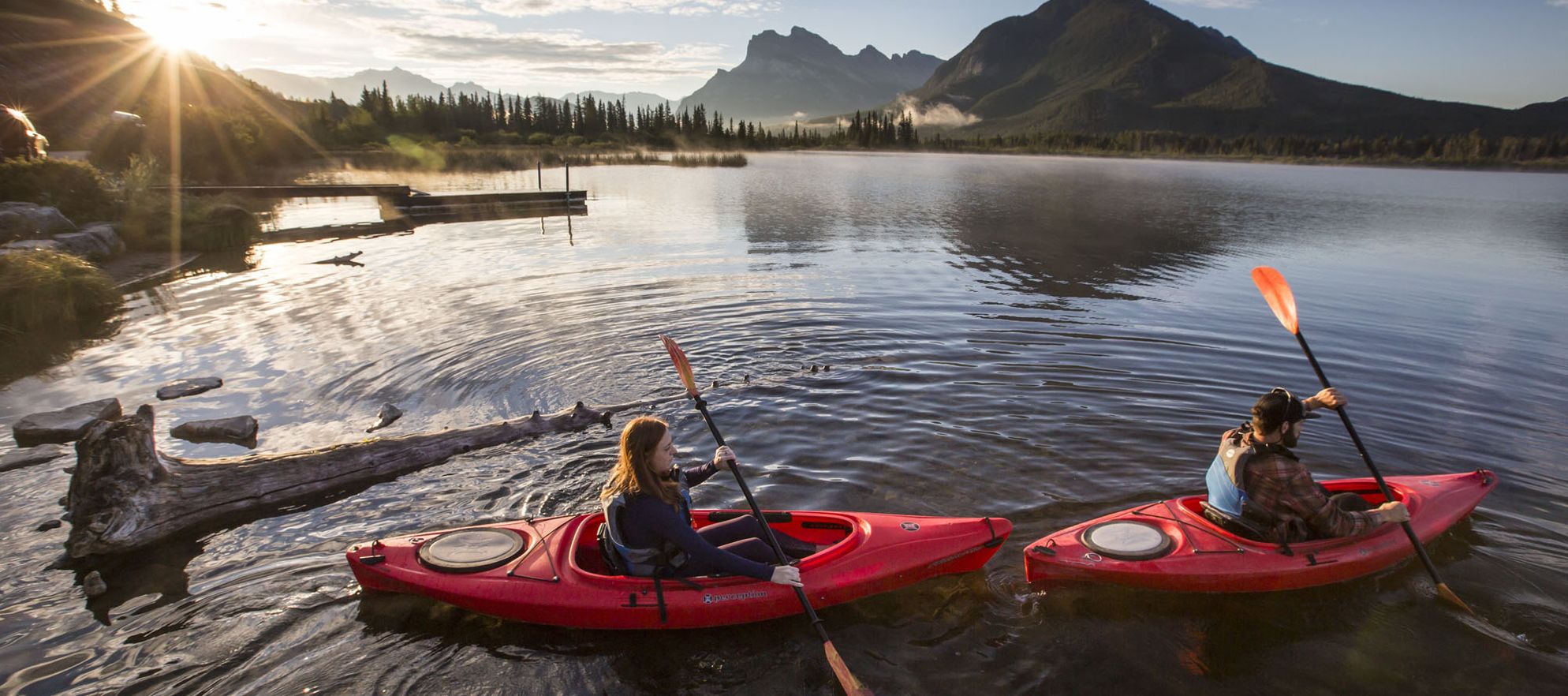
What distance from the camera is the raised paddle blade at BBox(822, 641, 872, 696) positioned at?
491cm

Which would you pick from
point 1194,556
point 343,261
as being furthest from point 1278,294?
point 343,261

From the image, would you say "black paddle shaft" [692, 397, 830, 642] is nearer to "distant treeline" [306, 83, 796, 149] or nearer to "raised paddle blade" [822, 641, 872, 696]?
"raised paddle blade" [822, 641, 872, 696]

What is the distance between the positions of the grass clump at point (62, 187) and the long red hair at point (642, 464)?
2448 centimetres

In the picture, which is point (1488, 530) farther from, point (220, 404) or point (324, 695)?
point (220, 404)

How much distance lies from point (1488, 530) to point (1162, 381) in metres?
4.40

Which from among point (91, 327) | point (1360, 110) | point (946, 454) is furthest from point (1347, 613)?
point (1360, 110)

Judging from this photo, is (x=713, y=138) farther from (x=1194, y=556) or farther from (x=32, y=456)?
(x=1194, y=556)

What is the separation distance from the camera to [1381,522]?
6.21 meters

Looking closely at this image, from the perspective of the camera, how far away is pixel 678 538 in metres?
5.43

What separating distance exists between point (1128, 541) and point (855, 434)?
150 inches

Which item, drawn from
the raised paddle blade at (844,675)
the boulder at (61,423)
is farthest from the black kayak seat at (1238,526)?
the boulder at (61,423)

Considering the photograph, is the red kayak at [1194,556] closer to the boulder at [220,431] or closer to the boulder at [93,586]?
the boulder at [93,586]

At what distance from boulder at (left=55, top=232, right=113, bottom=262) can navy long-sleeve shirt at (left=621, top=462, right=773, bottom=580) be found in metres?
20.6

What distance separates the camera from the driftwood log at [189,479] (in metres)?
6.41
